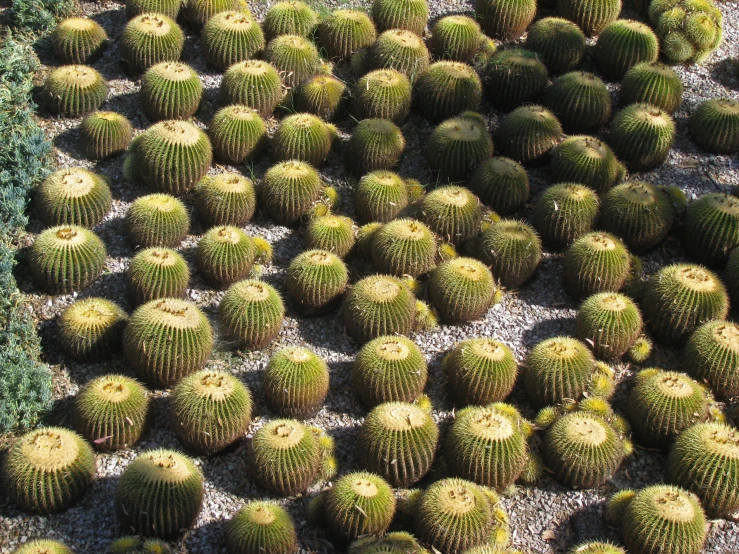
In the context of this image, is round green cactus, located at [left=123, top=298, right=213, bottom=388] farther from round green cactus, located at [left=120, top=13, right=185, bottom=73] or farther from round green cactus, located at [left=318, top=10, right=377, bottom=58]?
round green cactus, located at [left=318, top=10, right=377, bottom=58]

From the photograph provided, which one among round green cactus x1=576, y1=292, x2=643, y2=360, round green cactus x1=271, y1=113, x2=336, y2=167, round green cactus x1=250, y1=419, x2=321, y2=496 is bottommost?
round green cactus x1=250, y1=419, x2=321, y2=496

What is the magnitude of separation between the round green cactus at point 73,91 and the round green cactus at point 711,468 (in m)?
6.55

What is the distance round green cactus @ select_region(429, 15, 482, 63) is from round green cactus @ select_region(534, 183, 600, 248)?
2.38 metres

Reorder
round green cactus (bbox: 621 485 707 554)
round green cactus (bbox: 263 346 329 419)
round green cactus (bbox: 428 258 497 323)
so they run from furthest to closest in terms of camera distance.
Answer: round green cactus (bbox: 428 258 497 323) → round green cactus (bbox: 263 346 329 419) → round green cactus (bbox: 621 485 707 554)

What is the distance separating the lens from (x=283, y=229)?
27.5 feet

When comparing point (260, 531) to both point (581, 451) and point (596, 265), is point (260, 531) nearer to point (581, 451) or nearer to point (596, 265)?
point (581, 451)

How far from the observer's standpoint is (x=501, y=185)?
27.7ft

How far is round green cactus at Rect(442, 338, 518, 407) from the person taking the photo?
22.7 ft

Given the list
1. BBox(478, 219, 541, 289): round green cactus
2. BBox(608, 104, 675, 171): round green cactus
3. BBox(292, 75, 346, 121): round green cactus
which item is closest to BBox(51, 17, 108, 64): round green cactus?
BBox(292, 75, 346, 121): round green cactus

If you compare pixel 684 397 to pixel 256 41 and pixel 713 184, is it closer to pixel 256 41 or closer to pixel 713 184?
pixel 713 184

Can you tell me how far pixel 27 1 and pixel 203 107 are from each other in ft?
8.00

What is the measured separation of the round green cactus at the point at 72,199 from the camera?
7844mm

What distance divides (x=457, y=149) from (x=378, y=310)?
2.26m

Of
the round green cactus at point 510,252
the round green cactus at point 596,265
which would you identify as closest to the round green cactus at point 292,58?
the round green cactus at point 510,252
